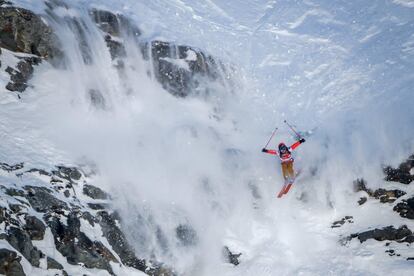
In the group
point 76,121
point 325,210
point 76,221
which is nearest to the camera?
point 76,221

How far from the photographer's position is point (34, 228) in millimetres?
14227

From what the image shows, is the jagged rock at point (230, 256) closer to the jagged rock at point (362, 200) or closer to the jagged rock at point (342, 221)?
the jagged rock at point (342, 221)

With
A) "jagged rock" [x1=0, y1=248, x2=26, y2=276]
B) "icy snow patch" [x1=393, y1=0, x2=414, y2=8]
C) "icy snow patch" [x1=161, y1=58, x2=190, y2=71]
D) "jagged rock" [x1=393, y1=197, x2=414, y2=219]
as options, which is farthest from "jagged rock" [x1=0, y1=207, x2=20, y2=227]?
"icy snow patch" [x1=393, y1=0, x2=414, y2=8]

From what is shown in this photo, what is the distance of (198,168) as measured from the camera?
984 inches

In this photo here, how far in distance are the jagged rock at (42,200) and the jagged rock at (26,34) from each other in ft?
37.4

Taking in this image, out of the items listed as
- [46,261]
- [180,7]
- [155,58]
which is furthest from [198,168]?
[180,7]

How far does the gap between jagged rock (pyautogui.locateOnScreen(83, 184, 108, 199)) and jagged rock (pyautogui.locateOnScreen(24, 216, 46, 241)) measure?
3891 mm

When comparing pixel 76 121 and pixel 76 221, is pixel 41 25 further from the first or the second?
pixel 76 221

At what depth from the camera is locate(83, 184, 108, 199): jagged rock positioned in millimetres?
18464

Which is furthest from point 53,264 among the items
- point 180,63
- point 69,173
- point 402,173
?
point 180,63

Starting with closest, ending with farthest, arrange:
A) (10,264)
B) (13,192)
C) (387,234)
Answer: (10,264)
(13,192)
(387,234)

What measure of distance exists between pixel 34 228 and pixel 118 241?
4.39 m

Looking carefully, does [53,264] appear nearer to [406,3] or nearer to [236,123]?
[236,123]

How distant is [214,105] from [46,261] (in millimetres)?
19722
